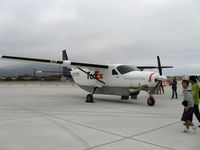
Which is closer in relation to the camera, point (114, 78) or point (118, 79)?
point (118, 79)

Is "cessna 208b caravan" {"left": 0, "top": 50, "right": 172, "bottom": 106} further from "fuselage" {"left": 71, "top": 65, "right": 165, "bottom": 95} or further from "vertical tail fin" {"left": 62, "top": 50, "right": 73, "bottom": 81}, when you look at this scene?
"vertical tail fin" {"left": 62, "top": 50, "right": 73, "bottom": 81}

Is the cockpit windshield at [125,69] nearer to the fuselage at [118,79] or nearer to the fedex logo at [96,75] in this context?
the fuselage at [118,79]

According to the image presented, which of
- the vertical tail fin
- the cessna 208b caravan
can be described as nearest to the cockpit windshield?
the cessna 208b caravan

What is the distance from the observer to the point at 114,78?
44.0 ft

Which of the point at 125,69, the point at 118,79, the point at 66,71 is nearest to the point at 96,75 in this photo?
the point at 118,79

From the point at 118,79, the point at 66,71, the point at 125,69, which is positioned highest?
the point at 66,71

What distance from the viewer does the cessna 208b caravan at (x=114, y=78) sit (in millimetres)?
11508

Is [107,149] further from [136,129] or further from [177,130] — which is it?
[177,130]

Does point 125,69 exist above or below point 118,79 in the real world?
above

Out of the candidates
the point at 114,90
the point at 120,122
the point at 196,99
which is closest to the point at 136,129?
the point at 120,122

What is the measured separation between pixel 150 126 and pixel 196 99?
61.8 inches

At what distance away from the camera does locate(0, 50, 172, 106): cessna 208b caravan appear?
11508 millimetres

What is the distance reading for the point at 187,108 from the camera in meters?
5.57

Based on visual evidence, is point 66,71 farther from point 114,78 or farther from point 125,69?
point 125,69
